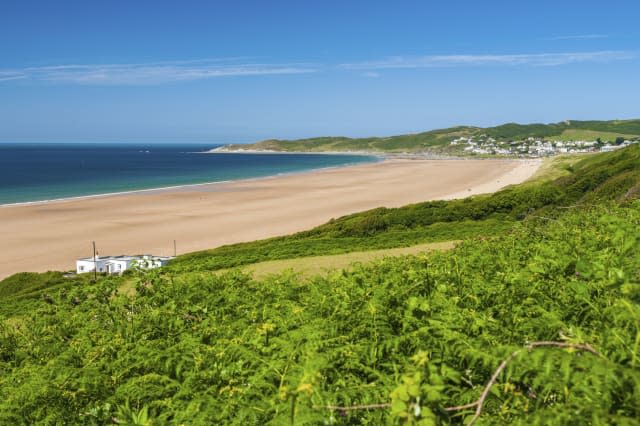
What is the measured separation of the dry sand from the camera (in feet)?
121

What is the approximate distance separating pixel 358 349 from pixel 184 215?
1911 inches

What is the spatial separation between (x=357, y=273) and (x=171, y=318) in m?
2.72

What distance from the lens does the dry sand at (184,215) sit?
121ft

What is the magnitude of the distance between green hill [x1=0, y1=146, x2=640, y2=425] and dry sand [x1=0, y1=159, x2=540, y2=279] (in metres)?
28.9

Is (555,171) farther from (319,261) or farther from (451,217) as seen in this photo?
(319,261)

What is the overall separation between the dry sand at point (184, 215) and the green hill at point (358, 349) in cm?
2887

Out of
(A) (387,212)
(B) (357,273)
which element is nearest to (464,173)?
(A) (387,212)

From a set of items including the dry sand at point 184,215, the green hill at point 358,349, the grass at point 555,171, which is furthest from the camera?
the grass at point 555,171

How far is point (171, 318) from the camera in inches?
240

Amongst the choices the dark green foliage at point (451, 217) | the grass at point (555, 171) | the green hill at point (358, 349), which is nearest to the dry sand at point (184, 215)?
the grass at point (555, 171)

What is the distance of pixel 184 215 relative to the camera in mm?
50281

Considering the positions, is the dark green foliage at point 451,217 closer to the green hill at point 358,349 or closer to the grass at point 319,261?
the grass at point 319,261

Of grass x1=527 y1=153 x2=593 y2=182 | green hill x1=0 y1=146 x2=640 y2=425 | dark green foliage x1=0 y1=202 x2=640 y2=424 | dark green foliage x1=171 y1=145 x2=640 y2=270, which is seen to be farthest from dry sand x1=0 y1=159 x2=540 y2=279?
dark green foliage x1=0 y1=202 x2=640 y2=424

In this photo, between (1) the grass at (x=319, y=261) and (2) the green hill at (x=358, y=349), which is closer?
(2) the green hill at (x=358, y=349)
